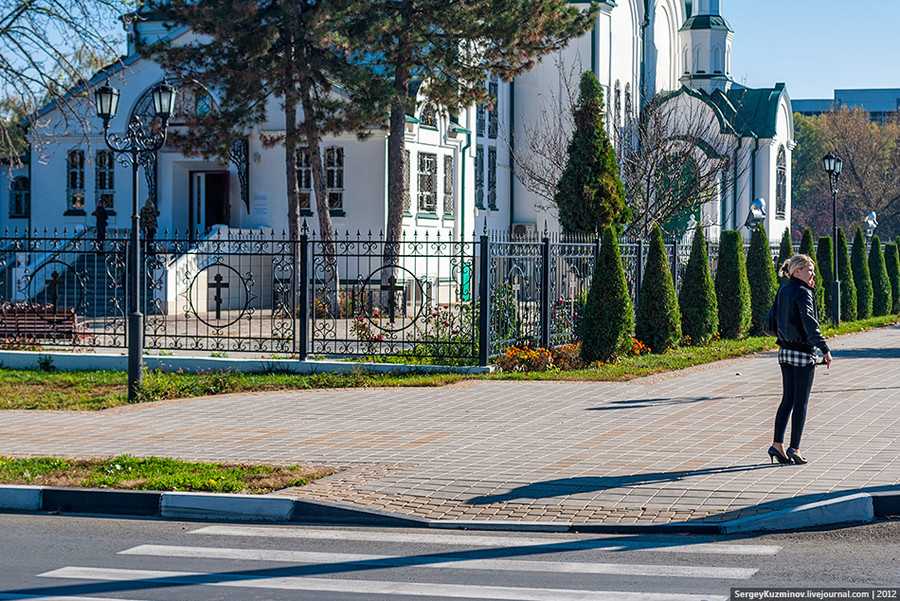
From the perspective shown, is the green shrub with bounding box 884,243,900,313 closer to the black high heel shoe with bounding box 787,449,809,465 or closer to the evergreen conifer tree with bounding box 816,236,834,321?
the evergreen conifer tree with bounding box 816,236,834,321

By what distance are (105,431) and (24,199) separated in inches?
1161

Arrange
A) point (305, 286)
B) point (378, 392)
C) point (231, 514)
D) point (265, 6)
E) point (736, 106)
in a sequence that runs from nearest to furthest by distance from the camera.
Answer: point (231, 514) < point (378, 392) < point (305, 286) < point (265, 6) < point (736, 106)

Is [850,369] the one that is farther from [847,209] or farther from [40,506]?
[847,209]

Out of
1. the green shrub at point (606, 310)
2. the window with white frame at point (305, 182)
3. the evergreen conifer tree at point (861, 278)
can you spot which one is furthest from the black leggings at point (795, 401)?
the window with white frame at point (305, 182)

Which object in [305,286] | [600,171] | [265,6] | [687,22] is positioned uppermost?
[687,22]

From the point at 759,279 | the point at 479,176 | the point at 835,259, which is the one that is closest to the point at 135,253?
the point at 759,279

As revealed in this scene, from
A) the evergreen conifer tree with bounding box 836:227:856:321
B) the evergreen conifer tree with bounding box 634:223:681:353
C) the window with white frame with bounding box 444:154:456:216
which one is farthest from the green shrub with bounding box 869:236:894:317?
the evergreen conifer tree with bounding box 634:223:681:353

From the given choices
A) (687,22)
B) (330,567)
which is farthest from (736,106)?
(330,567)

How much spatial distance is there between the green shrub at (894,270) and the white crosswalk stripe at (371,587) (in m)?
33.6

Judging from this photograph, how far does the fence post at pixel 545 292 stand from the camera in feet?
60.0

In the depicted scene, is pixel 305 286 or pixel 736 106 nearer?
pixel 305 286

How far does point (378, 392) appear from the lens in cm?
1520

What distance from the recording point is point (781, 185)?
5684 cm

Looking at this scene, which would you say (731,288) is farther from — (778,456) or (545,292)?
(778,456)
